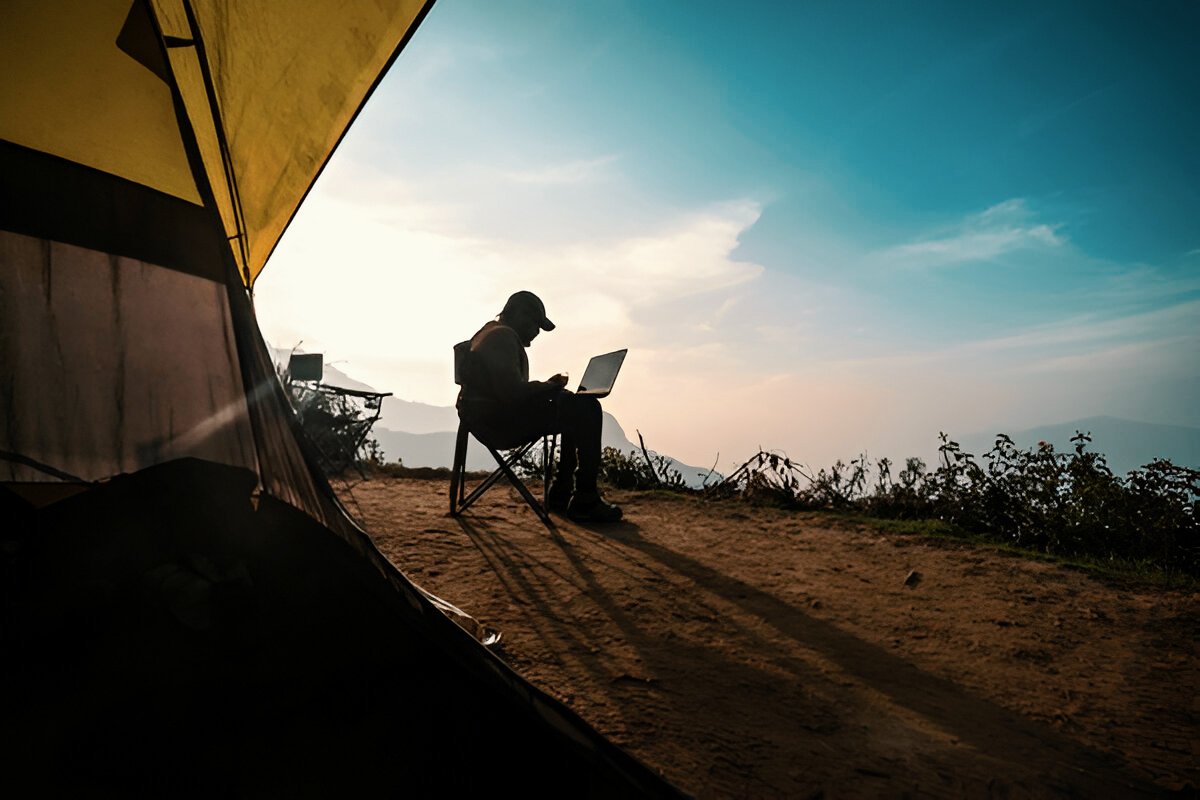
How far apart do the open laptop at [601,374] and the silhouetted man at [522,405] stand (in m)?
0.11

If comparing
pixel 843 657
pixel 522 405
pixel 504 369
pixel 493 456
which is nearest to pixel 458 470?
pixel 493 456

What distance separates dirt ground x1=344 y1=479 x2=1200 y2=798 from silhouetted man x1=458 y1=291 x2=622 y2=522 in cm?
62

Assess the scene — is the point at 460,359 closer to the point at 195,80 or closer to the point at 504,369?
the point at 504,369

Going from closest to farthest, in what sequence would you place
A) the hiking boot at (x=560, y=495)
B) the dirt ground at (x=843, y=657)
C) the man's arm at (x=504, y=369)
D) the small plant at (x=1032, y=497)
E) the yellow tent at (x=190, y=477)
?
the yellow tent at (x=190, y=477) < the dirt ground at (x=843, y=657) < the small plant at (x=1032, y=497) < the man's arm at (x=504, y=369) < the hiking boot at (x=560, y=495)

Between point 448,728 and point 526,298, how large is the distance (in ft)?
11.7

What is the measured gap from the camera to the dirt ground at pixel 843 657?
148 cm

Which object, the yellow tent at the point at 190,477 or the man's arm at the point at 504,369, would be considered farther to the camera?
the man's arm at the point at 504,369

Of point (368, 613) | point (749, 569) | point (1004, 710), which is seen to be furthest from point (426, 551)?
point (1004, 710)

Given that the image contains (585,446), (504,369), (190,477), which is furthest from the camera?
(585,446)

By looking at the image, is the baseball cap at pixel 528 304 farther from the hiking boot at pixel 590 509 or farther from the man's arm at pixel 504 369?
the hiking boot at pixel 590 509

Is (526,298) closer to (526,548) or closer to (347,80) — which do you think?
(526,548)

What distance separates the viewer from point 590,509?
441 cm

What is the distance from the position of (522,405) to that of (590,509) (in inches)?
40.1

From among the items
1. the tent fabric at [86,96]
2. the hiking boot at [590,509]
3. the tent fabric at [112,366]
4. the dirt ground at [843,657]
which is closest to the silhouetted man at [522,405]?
the hiking boot at [590,509]
